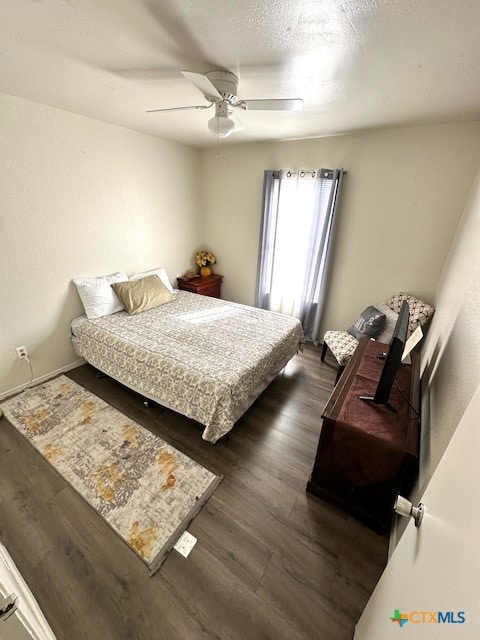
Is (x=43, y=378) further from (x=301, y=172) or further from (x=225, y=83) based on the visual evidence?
(x=301, y=172)

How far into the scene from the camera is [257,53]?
1322 millimetres

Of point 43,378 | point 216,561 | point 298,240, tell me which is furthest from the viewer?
point 298,240

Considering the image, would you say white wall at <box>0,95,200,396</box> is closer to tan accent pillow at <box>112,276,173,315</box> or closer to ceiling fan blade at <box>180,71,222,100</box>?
tan accent pillow at <box>112,276,173,315</box>

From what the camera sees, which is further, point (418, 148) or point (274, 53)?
point (418, 148)

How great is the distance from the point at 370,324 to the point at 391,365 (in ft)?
4.63

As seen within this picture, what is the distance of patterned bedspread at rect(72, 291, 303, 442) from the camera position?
1.77 m

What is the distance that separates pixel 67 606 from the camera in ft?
3.63

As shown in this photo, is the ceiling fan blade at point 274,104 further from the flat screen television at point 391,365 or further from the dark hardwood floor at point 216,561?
the dark hardwood floor at point 216,561

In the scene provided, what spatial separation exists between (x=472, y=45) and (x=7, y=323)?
346 cm

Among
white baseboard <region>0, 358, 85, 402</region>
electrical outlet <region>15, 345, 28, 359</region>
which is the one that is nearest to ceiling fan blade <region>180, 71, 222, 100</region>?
electrical outlet <region>15, 345, 28, 359</region>

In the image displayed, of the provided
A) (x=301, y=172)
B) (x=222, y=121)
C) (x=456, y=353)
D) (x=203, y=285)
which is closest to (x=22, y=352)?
(x=203, y=285)

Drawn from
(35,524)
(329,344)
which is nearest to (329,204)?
(329,344)

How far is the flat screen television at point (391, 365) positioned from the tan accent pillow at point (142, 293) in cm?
230

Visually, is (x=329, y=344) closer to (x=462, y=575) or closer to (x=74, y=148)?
(x=462, y=575)
